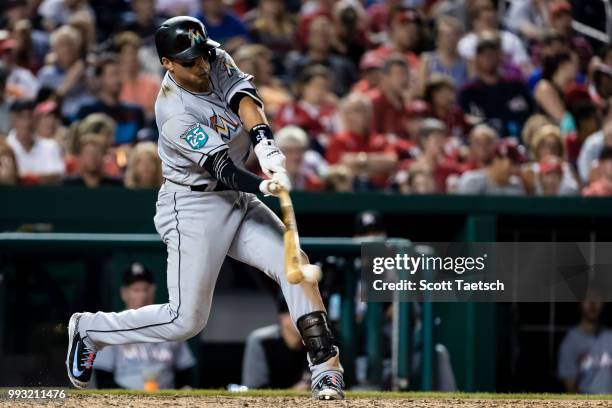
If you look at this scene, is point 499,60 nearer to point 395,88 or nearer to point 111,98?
point 395,88

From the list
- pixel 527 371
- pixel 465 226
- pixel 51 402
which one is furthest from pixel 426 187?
pixel 51 402

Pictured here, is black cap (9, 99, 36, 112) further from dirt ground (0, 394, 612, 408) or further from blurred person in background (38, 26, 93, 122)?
dirt ground (0, 394, 612, 408)

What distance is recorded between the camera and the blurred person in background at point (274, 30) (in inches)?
416

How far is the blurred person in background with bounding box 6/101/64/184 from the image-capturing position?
846cm

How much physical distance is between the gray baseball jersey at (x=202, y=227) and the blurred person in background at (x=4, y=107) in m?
4.13

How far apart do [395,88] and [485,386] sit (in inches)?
118

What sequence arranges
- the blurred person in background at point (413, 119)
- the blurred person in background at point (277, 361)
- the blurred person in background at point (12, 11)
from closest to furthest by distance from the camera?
the blurred person in background at point (277, 361) < the blurred person in background at point (413, 119) < the blurred person in background at point (12, 11)

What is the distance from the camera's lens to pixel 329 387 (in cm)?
503

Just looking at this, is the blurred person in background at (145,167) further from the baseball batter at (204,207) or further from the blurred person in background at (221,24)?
the baseball batter at (204,207)

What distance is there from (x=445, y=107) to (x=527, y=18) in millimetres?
1892

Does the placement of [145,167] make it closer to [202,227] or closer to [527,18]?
[202,227]

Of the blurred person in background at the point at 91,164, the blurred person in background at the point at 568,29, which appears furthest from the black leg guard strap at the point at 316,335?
the blurred person in background at the point at 568,29

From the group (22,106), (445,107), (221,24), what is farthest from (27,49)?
(445,107)

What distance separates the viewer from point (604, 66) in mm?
10359
